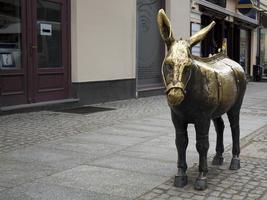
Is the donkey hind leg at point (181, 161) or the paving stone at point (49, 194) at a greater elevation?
the donkey hind leg at point (181, 161)

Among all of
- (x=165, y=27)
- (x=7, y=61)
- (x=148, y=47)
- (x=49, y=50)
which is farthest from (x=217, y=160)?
(x=148, y=47)

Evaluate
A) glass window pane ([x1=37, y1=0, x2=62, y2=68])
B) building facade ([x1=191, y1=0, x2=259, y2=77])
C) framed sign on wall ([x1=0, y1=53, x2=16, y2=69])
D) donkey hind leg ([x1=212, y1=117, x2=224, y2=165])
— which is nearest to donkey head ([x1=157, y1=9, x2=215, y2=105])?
donkey hind leg ([x1=212, y1=117, x2=224, y2=165])

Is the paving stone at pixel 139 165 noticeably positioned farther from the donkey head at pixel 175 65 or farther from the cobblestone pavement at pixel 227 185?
the donkey head at pixel 175 65

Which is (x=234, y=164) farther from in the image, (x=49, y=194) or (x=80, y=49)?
(x=80, y=49)

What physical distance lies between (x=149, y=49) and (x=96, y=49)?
3876mm

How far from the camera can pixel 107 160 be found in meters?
6.59

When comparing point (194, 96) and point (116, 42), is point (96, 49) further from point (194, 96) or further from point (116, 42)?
point (194, 96)

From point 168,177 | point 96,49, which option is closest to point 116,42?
point 96,49

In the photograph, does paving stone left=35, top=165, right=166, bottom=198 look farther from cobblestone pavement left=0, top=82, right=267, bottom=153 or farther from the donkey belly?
cobblestone pavement left=0, top=82, right=267, bottom=153

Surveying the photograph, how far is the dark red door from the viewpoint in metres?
10.8

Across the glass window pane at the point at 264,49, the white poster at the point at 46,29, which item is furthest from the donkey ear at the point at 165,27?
the glass window pane at the point at 264,49

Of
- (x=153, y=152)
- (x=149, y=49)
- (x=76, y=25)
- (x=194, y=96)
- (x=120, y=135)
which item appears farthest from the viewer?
(x=149, y=49)

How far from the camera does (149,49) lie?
659 inches

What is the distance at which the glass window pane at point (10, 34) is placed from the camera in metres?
10.6
